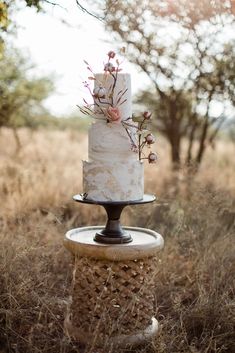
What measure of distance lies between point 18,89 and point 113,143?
5.67m

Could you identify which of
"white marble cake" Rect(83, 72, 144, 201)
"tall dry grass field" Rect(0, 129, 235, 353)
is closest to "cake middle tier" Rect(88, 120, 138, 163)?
"white marble cake" Rect(83, 72, 144, 201)

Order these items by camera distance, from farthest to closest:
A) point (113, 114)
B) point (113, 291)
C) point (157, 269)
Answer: point (157, 269) → point (113, 291) → point (113, 114)

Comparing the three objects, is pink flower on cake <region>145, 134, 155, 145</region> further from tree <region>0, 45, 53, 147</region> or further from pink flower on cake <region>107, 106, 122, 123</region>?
tree <region>0, 45, 53, 147</region>

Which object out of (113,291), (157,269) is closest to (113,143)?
(113,291)

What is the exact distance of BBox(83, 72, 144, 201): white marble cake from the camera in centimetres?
328

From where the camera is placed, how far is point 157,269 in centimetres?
409

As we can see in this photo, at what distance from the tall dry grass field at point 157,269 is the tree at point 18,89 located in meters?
1.18

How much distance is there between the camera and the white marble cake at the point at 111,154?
3279mm

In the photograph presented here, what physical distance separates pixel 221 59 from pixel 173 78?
637mm

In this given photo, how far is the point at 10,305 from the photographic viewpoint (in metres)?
3.53

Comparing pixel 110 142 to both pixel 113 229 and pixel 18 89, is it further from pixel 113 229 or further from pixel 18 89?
pixel 18 89

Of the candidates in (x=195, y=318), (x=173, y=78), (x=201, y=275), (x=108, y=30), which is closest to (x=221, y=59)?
(x=173, y=78)

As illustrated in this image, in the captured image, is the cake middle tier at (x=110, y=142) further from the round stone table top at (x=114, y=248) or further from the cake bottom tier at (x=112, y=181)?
the round stone table top at (x=114, y=248)

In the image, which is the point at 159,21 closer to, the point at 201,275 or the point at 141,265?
the point at 201,275
